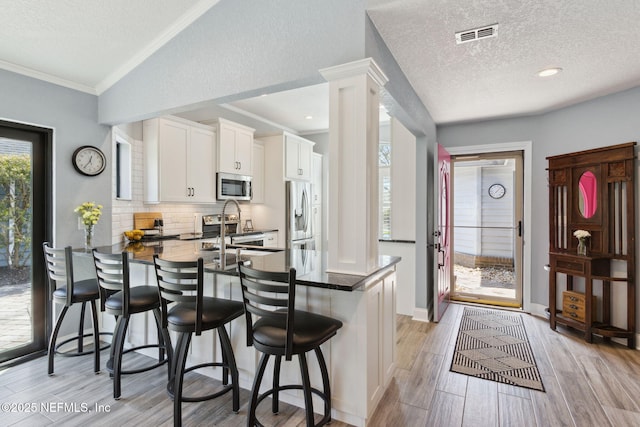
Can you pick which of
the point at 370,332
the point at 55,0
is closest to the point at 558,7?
the point at 370,332

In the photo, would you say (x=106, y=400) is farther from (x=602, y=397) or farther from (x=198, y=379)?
(x=602, y=397)

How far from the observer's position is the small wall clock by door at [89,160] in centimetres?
319

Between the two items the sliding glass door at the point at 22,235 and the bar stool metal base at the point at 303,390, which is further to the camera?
the sliding glass door at the point at 22,235

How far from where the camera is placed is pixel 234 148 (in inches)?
188

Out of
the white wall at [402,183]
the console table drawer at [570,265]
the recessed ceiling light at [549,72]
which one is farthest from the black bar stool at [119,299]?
the console table drawer at [570,265]

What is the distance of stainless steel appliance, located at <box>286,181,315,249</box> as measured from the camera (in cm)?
538

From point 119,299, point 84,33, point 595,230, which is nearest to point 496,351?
point 595,230

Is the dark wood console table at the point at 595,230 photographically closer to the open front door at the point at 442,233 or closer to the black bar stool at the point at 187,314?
the open front door at the point at 442,233

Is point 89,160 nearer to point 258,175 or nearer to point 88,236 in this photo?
point 88,236

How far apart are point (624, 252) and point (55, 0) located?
212 inches

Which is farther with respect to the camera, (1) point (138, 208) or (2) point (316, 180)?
(2) point (316, 180)

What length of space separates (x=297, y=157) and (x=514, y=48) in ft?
11.9

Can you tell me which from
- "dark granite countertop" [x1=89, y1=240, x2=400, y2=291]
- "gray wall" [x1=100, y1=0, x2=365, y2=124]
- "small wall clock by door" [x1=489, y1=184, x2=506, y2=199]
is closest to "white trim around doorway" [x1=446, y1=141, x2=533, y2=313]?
"small wall clock by door" [x1=489, y1=184, x2=506, y2=199]

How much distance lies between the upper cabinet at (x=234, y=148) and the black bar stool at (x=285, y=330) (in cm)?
310
